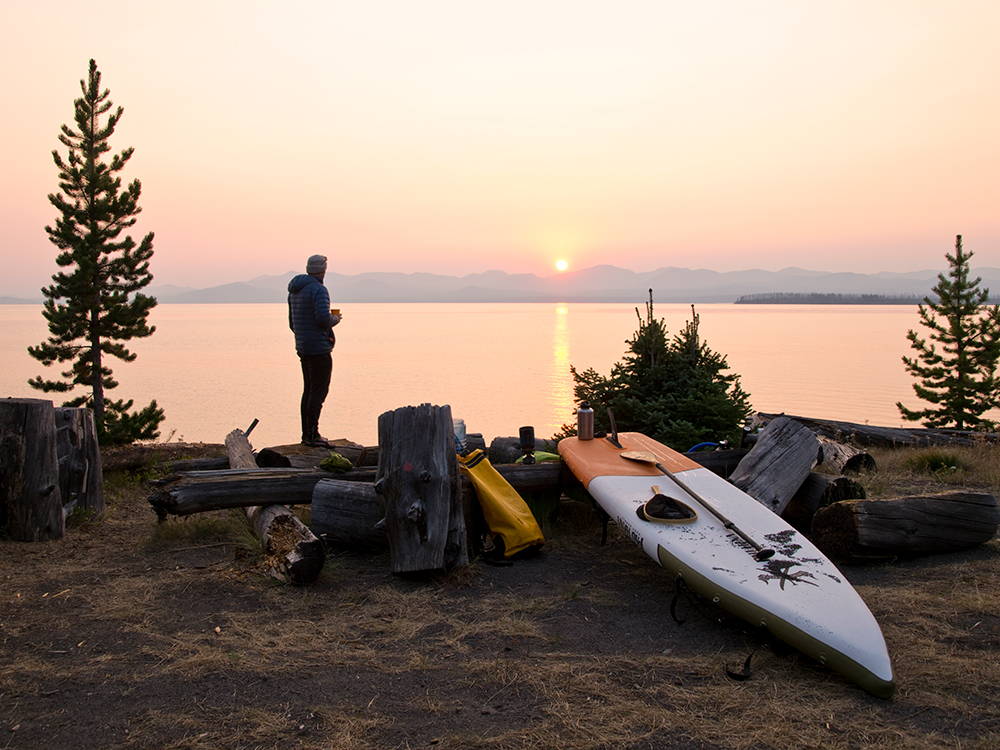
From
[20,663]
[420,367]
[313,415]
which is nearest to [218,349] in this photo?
[420,367]

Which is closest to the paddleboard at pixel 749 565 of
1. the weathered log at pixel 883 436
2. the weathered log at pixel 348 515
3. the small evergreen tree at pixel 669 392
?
the weathered log at pixel 348 515

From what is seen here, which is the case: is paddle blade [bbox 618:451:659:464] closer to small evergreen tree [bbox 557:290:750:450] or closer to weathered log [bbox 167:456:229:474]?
small evergreen tree [bbox 557:290:750:450]

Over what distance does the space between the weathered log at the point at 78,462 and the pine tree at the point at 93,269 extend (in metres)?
7.69

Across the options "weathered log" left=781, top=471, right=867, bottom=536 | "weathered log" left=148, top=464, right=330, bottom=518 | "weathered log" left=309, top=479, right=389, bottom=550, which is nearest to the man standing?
"weathered log" left=148, top=464, right=330, bottom=518

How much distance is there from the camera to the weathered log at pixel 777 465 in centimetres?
710

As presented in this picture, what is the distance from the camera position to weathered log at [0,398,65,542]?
686 centimetres

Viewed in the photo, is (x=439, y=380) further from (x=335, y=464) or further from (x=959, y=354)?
(x=335, y=464)

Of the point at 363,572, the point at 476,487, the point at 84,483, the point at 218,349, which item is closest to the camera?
the point at 363,572

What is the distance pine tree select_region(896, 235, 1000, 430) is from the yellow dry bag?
1875 centimetres

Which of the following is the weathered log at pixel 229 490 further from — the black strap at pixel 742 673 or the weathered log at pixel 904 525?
the weathered log at pixel 904 525

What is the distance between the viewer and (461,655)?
466cm

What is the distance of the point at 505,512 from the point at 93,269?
38.1 ft

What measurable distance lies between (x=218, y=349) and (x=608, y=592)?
5746 cm

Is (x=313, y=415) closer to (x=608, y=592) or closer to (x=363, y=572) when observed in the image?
(x=363, y=572)
